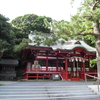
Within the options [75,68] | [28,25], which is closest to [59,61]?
[75,68]

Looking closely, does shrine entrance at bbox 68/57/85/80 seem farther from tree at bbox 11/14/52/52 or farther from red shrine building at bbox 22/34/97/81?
tree at bbox 11/14/52/52

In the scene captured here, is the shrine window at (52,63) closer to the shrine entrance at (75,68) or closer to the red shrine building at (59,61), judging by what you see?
the red shrine building at (59,61)

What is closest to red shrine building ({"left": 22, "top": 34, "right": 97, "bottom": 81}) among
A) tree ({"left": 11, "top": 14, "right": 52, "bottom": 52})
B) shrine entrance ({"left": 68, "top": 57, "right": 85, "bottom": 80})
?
shrine entrance ({"left": 68, "top": 57, "right": 85, "bottom": 80})

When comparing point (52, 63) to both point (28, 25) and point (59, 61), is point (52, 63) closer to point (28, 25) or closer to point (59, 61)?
point (59, 61)

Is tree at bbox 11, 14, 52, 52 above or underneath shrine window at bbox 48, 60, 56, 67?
above

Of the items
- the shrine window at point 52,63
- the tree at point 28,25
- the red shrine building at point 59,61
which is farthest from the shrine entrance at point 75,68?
the tree at point 28,25

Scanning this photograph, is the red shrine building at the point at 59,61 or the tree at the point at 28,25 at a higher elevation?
the tree at the point at 28,25

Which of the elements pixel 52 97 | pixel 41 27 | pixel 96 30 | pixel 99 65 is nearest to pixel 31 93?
pixel 52 97

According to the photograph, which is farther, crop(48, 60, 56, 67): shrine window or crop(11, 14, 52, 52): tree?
crop(11, 14, 52, 52): tree

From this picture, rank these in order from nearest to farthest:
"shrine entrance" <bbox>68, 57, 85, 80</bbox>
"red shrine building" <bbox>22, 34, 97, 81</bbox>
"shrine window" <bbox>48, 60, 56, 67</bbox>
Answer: "red shrine building" <bbox>22, 34, 97, 81</bbox>, "shrine entrance" <bbox>68, 57, 85, 80</bbox>, "shrine window" <bbox>48, 60, 56, 67</bbox>

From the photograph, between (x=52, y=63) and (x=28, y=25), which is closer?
(x=52, y=63)

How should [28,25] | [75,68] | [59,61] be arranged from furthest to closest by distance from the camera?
[28,25]
[59,61]
[75,68]

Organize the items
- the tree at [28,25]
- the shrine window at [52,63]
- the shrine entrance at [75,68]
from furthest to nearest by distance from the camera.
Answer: the tree at [28,25] < the shrine window at [52,63] < the shrine entrance at [75,68]

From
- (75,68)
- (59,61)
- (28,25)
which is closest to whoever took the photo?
(75,68)
